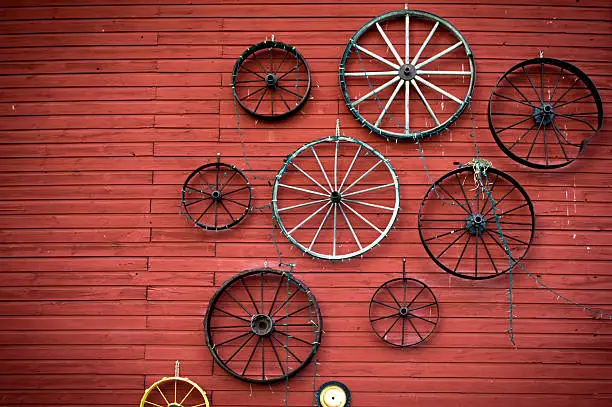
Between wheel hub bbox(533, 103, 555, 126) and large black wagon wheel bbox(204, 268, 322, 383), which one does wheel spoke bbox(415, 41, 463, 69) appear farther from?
large black wagon wheel bbox(204, 268, 322, 383)

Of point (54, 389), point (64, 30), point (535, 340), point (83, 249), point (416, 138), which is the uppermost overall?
point (64, 30)

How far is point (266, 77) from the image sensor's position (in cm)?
466

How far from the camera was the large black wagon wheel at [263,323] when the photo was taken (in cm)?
447

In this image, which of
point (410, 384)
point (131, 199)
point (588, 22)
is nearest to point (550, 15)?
point (588, 22)

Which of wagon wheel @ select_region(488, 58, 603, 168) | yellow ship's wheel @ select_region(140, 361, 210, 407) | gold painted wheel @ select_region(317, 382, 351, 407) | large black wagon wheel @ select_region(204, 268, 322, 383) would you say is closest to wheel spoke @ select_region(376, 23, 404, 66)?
wagon wheel @ select_region(488, 58, 603, 168)

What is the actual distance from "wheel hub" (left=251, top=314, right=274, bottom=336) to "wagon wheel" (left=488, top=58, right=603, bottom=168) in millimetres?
2453

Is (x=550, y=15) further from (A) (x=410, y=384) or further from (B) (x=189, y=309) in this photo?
(B) (x=189, y=309)

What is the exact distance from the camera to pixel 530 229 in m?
4.58

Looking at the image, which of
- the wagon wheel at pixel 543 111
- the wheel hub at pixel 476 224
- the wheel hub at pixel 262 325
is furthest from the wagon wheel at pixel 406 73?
the wheel hub at pixel 262 325

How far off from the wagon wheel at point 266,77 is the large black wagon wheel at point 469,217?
145 cm

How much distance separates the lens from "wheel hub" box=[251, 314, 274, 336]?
4.39 metres

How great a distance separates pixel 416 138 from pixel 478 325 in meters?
1.67

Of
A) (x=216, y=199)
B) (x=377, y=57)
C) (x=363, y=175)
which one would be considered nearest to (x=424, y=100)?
(x=377, y=57)

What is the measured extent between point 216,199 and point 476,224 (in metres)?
2.18
